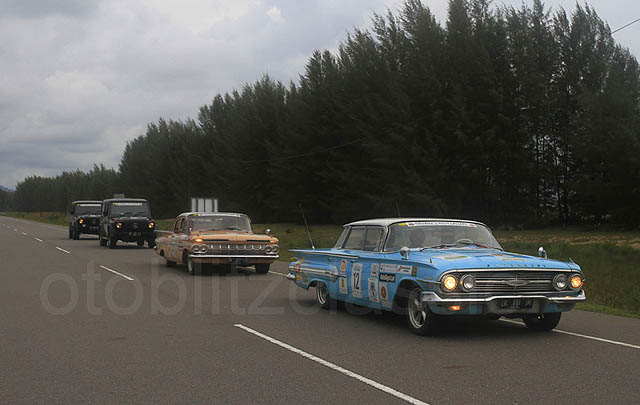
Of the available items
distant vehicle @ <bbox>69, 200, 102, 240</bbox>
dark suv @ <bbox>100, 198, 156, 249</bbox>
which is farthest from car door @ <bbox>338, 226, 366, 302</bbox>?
distant vehicle @ <bbox>69, 200, 102, 240</bbox>

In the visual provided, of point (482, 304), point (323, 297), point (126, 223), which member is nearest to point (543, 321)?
point (482, 304)

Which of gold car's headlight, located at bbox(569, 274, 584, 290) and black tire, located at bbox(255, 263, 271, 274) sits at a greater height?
gold car's headlight, located at bbox(569, 274, 584, 290)

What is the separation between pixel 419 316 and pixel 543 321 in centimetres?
174

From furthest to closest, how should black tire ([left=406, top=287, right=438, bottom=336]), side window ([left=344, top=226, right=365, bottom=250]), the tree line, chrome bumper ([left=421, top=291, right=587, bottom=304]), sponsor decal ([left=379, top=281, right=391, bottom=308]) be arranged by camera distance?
the tree line → side window ([left=344, top=226, right=365, bottom=250]) → sponsor decal ([left=379, top=281, right=391, bottom=308]) → black tire ([left=406, top=287, right=438, bottom=336]) → chrome bumper ([left=421, top=291, right=587, bottom=304])

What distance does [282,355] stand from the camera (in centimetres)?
773

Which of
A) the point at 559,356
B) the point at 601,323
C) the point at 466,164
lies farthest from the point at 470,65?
the point at 559,356

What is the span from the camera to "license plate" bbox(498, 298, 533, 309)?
8367mm

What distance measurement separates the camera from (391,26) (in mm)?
49188

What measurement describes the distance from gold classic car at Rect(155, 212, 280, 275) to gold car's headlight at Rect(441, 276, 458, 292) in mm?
9771

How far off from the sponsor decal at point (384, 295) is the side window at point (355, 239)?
1244 millimetres

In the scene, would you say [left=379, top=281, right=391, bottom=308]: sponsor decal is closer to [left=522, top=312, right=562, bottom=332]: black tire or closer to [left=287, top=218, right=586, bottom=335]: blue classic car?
[left=287, top=218, right=586, bottom=335]: blue classic car

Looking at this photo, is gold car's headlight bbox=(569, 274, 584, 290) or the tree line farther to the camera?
the tree line

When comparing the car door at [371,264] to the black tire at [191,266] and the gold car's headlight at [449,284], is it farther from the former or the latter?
the black tire at [191,266]

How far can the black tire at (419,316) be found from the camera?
28.3 feet
